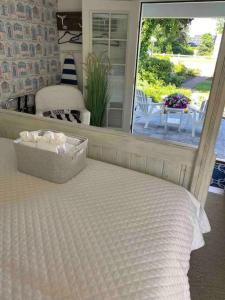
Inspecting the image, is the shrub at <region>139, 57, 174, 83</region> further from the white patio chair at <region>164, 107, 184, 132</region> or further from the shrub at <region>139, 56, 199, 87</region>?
the white patio chair at <region>164, 107, 184, 132</region>

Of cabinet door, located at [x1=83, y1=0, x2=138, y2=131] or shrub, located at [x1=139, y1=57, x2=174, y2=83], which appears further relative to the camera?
shrub, located at [x1=139, y1=57, x2=174, y2=83]

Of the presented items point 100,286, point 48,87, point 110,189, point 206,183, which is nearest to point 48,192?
point 110,189

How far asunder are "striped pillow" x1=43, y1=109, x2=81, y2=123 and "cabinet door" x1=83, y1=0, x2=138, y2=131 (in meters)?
0.32

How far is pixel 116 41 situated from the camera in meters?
2.13

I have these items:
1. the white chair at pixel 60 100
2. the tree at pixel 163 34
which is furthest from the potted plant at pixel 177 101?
the white chair at pixel 60 100

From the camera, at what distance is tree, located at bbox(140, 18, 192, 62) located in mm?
2082

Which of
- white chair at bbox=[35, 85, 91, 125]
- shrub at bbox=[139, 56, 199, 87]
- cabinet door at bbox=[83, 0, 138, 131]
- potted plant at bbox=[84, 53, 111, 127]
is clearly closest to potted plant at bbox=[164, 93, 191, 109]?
shrub at bbox=[139, 56, 199, 87]

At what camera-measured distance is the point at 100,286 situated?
626mm

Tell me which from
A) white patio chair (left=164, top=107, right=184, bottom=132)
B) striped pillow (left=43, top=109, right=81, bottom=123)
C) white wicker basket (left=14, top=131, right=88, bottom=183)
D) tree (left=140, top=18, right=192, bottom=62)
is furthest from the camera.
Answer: tree (left=140, top=18, right=192, bottom=62)

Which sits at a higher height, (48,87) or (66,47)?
(66,47)

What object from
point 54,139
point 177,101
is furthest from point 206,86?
point 54,139

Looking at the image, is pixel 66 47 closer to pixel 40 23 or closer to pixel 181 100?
pixel 40 23

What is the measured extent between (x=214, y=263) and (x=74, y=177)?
1074 millimetres

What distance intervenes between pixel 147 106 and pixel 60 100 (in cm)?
75
